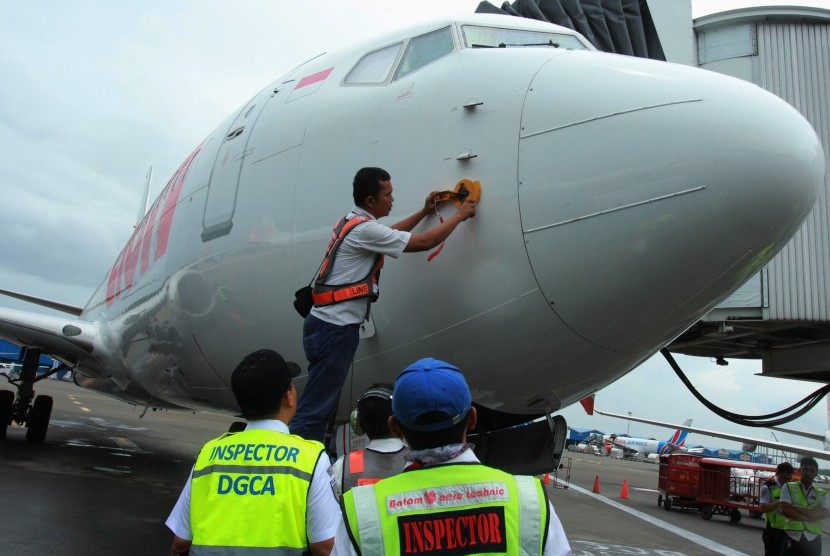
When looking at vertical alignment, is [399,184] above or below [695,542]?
above

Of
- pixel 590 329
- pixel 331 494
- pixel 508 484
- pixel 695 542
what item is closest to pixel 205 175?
pixel 590 329

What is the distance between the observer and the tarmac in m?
5.58

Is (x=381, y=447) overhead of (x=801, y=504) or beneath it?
overhead

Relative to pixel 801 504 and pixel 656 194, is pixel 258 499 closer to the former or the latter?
pixel 656 194

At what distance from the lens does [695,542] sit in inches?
407

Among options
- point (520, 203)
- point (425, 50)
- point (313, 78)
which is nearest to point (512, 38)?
point (425, 50)

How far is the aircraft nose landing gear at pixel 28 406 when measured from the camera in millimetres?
11125

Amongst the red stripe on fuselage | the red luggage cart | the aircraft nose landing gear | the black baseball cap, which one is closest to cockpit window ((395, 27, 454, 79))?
the red stripe on fuselage

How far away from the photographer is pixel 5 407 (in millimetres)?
11078

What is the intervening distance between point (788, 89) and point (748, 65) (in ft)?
1.89

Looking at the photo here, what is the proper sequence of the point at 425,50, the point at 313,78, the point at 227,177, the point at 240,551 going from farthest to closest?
the point at 227,177
the point at 313,78
the point at 425,50
the point at 240,551

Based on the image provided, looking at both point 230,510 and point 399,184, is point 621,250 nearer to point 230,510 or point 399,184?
point 399,184

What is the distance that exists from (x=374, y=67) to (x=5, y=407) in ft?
32.0

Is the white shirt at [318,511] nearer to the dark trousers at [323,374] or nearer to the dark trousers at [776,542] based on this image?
the dark trousers at [323,374]
